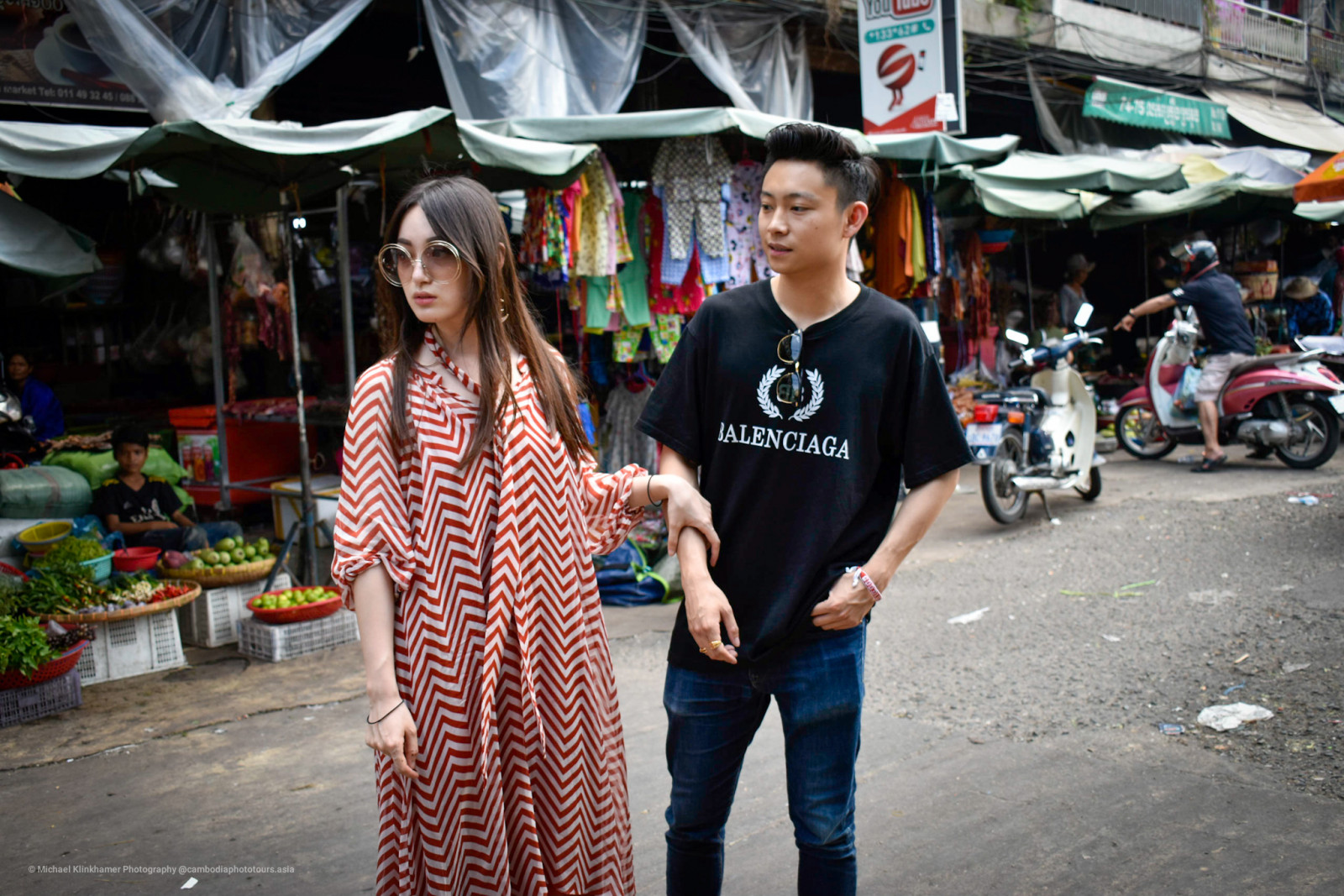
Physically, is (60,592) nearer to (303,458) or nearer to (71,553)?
(71,553)

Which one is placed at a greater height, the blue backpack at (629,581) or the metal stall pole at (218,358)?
the metal stall pole at (218,358)

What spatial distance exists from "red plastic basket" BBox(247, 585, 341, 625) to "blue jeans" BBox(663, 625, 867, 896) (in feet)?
11.7

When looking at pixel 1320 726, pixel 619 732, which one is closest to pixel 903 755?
pixel 1320 726

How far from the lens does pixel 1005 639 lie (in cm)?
521

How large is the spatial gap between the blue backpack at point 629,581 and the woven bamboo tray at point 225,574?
1.85 metres

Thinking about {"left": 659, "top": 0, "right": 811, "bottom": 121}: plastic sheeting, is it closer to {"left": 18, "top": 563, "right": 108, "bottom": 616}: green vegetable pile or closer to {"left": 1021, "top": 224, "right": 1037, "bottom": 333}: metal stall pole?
{"left": 1021, "top": 224, "right": 1037, "bottom": 333}: metal stall pole

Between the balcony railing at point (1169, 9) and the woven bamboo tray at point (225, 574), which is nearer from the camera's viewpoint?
the woven bamboo tray at point (225, 574)

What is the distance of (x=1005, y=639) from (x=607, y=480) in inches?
142

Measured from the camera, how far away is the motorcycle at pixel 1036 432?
7512mm

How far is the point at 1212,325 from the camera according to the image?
9.38 meters

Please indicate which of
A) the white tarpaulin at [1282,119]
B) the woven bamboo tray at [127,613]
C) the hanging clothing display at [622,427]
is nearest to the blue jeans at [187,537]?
the woven bamboo tray at [127,613]

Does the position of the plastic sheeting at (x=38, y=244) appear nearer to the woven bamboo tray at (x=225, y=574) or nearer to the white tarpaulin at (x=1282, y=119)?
the woven bamboo tray at (x=225, y=574)

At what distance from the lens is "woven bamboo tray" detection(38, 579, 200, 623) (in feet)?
15.7

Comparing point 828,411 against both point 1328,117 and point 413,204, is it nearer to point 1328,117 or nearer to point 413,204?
point 413,204
